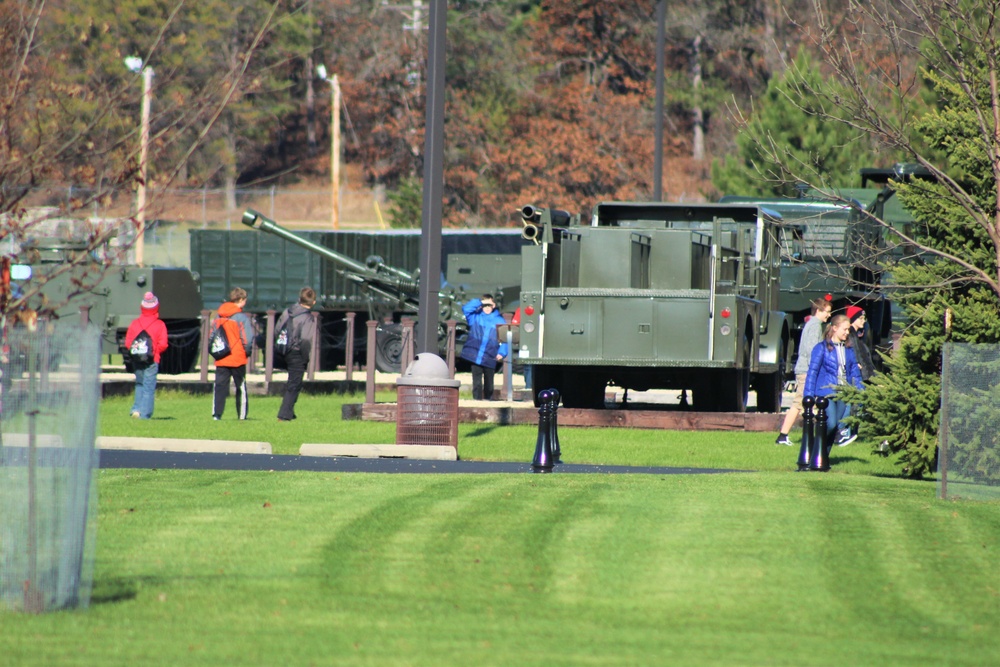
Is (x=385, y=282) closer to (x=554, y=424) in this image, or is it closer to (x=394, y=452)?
(x=394, y=452)

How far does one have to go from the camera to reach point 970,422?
1289 cm

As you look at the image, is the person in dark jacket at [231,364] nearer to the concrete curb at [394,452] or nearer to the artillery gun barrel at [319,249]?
the concrete curb at [394,452]

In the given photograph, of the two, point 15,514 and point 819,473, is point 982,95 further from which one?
point 15,514

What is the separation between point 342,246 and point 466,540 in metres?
25.2

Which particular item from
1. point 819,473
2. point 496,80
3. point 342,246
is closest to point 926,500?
point 819,473

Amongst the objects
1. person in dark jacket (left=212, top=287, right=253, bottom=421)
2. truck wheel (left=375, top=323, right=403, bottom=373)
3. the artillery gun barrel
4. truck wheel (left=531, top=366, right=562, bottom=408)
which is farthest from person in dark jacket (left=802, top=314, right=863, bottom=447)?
the artillery gun barrel

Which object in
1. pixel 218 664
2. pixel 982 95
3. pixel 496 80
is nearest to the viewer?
pixel 218 664

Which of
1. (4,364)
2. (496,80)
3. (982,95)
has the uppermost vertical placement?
(496,80)

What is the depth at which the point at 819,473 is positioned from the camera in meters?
14.9

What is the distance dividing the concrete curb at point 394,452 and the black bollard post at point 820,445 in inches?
146

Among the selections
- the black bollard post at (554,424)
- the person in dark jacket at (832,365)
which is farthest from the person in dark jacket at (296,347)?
the person in dark jacket at (832,365)

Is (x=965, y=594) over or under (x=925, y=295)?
under

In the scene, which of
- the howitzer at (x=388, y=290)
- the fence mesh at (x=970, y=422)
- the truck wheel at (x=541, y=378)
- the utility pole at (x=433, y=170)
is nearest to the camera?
the fence mesh at (x=970, y=422)

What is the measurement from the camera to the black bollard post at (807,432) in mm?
15742
